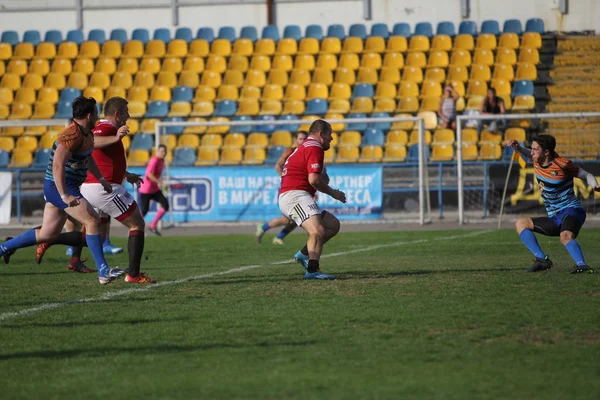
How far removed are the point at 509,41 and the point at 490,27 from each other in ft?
3.59

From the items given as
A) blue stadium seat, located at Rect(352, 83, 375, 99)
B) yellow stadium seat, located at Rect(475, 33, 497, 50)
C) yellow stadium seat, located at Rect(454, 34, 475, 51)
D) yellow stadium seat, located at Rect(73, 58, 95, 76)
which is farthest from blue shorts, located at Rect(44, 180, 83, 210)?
yellow stadium seat, located at Rect(73, 58, 95, 76)

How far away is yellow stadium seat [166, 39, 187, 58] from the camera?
96.7 ft

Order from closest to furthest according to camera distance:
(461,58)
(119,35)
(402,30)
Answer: (461,58)
(402,30)
(119,35)

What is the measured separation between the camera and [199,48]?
29547 mm

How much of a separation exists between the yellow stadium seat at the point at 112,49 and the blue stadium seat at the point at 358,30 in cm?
703

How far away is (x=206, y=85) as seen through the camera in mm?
28281

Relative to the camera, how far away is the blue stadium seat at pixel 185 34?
30.3 meters

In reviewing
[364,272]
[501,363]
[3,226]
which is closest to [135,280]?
[364,272]

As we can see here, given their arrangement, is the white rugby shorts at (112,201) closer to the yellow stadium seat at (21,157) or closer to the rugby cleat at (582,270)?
the rugby cleat at (582,270)

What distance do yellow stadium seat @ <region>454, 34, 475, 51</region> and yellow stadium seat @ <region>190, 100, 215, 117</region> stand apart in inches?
280

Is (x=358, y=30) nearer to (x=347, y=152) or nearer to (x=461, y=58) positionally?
(x=461, y=58)

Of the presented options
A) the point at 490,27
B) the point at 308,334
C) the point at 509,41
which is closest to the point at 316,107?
the point at 509,41

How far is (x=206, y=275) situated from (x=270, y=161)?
11966 millimetres

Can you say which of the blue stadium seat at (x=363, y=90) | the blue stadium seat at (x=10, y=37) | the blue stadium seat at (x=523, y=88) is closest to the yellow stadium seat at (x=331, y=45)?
the blue stadium seat at (x=363, y=90)
